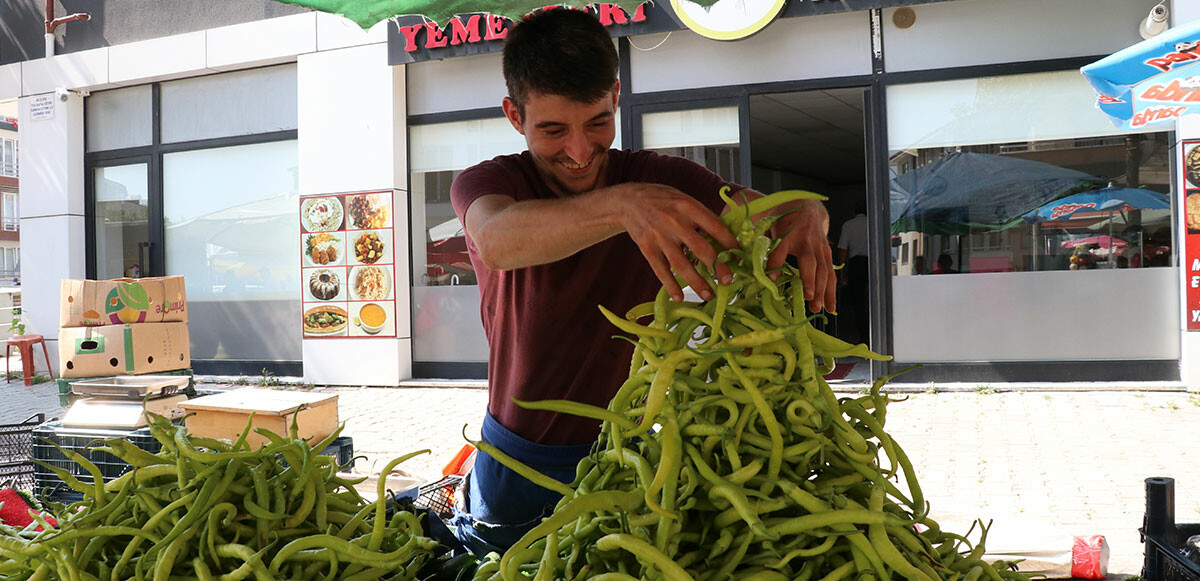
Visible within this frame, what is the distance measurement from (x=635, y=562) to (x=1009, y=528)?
351 cm

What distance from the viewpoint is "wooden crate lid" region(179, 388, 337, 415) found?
12.1 feet

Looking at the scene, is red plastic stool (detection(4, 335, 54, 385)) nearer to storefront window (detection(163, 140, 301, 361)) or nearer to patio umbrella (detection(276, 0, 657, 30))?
storefront window (detection(163, 140, 301, 361))

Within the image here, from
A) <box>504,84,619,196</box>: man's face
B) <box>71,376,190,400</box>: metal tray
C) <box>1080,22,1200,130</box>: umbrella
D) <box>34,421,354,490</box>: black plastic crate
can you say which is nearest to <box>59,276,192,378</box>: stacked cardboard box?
<box>71,376,190,400</box>: metal tray

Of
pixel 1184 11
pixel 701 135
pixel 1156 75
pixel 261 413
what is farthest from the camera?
pixel 701 135

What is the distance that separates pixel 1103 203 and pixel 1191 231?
2.58ft

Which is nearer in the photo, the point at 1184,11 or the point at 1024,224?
the point at 1184,11

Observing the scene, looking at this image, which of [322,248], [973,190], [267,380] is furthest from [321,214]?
[973,190]

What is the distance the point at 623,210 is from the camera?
1.26 meters

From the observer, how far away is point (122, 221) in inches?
485

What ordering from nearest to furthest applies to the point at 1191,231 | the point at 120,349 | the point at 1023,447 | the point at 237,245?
the point at 120,349 < the point at 1023,447 < the point at 1191,231 < the point at 237,245

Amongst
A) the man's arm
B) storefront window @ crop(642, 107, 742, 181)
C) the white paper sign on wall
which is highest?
the white paper sign on wall

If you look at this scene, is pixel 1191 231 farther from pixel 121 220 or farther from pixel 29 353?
pixel 29 353

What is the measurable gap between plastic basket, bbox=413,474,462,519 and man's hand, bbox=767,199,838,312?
1835 millimetres

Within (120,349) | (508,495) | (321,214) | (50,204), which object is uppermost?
(50,204)
